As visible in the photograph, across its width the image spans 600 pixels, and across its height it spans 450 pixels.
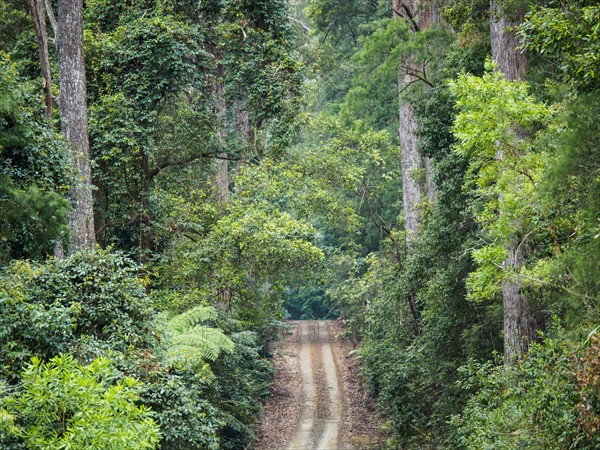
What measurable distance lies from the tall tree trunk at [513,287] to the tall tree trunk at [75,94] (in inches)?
324

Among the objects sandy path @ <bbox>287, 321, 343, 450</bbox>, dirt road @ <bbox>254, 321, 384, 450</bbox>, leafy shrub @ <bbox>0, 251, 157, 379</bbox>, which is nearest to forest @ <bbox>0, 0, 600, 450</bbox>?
leafy shrub @ <bbox>0, 251, 157, 379</bbox>

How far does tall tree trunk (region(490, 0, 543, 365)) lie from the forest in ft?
0.12

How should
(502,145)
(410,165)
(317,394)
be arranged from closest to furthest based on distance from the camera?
(502,145), (410,165), (317,394)

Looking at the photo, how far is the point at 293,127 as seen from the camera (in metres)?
21.6

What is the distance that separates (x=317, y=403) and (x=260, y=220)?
36.0ft

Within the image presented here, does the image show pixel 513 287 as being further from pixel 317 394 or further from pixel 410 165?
pixel 317 394

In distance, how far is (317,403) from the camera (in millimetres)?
28859

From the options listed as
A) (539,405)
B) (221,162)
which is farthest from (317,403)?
(539,405)

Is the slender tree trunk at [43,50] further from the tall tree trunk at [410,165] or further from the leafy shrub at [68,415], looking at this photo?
the tall tree trunk at [410,165]

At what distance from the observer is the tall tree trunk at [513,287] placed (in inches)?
558

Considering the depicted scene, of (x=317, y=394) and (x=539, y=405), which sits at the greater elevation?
(x=539, y=405)

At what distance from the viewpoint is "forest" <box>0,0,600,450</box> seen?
1002 cm

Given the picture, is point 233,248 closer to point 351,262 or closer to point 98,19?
point 98,19

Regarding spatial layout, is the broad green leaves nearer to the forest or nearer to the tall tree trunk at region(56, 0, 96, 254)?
the forest
